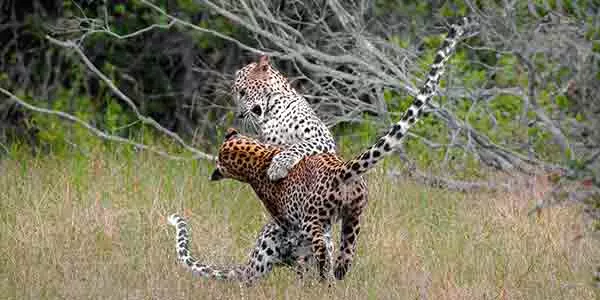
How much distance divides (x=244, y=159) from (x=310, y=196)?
527 millimetres

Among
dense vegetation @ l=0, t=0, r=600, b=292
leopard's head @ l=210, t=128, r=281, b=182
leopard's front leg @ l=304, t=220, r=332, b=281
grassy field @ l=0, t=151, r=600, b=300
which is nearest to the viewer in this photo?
leopard's front leg @ l=304, t=220, r=332, b=281

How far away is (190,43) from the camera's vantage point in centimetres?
1305

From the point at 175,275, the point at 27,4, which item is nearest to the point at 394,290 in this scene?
the point at 175,275

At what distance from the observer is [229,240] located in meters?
7.04

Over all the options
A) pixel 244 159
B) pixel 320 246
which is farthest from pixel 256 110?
pixel 320 246

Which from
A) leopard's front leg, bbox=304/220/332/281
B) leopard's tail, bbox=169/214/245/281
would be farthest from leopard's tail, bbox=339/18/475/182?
leopard's tail, bbox=169/214/245/281

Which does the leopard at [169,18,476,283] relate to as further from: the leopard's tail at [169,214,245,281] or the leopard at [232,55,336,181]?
the leopard at [232,55,336,181]

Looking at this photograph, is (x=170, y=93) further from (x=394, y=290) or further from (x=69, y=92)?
(x=394, y=290)

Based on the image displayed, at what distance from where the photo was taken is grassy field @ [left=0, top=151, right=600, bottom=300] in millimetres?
6070

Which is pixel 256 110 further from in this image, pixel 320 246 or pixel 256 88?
pixel 320 246

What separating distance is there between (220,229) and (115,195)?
970 millimetres

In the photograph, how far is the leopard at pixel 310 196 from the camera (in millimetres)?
5508

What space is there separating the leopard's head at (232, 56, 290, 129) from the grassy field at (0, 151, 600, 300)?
77cm

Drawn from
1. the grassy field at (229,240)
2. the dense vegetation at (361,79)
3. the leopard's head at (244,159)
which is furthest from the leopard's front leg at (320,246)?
the dense vegetation at (361,79)
